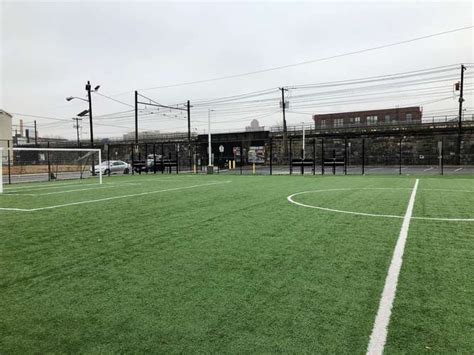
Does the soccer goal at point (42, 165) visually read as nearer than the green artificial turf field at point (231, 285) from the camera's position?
No

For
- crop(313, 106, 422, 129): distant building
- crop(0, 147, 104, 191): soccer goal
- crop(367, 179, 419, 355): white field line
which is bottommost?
crop(367, 179, 419, 355): white field line

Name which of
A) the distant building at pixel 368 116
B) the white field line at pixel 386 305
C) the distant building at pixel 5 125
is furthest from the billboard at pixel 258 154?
the white field line at pixel 386 305

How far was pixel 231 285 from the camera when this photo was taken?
4059mm

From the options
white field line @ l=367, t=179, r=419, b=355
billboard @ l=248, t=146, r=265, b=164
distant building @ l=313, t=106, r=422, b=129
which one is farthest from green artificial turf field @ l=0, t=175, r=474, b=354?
distant building @ l=313, t=106, r=422, b=129

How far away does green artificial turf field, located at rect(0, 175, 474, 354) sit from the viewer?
116 inches

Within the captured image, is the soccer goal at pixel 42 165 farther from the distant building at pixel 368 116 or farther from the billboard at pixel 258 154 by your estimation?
the distant building at pixel 368 116

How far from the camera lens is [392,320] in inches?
126

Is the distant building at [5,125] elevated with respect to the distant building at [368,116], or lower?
lower

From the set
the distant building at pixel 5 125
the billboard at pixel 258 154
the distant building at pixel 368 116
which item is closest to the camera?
the billboard at pixel 258 154

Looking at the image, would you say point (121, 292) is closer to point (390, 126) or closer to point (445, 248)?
point (445, 248)

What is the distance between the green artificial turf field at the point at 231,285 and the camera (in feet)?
9.65

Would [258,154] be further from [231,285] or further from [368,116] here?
[368,116]

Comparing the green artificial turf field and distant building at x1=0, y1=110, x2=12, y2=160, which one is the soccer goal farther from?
distant building at x1=0, y1=110, x2=12, y2=160

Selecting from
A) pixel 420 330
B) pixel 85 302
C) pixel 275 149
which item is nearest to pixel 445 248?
pixel 420 330
